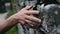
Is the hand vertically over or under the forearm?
over

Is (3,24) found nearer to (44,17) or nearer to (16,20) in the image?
(16,20)

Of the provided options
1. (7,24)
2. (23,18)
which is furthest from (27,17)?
(7,24)

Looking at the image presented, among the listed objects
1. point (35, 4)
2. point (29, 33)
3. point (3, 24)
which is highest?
point (35, 4)

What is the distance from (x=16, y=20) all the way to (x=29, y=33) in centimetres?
57

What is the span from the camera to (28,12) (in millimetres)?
1616

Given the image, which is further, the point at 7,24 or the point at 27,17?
the point at 7,24

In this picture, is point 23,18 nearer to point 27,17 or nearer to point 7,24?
point 27,17

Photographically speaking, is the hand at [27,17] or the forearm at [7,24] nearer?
the hand at [27,17]

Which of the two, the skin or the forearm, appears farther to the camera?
the forearm

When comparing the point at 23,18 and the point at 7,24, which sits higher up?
the point at 23,18

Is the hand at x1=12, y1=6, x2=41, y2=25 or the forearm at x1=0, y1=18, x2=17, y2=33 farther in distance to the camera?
the forearm at x1=0, y1=18, x2=17, y2=33

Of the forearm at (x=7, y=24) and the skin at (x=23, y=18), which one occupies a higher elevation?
the skin at (x=23, y=18)

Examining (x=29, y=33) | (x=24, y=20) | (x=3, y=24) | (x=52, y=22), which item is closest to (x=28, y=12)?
(x=24, y=20)

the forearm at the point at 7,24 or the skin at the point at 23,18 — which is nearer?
the skin at the point at 23,18
